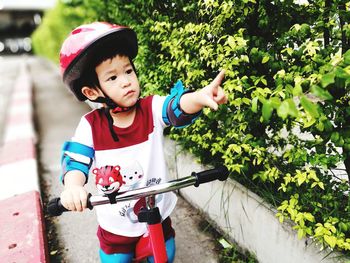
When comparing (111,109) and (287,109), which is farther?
(111,109)

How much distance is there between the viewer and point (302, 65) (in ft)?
6.19

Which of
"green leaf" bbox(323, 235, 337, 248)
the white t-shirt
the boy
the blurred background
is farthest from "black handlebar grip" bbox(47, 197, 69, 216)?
the blurred background

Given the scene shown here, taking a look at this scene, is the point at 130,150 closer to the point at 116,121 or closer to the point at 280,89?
the point at 116,121

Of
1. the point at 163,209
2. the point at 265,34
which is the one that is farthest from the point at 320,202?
the point at 265,34

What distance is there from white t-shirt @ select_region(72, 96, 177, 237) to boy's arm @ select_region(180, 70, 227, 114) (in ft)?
1.08

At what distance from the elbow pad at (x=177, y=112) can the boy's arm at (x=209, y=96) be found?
0.07m

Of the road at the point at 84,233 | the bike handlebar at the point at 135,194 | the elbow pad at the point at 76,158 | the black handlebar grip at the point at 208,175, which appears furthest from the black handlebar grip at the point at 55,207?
the road at the point at 84,233

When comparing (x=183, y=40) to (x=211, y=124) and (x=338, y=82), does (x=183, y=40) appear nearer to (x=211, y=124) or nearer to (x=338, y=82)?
(x=211, y=124)

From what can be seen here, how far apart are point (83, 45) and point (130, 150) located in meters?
0.60

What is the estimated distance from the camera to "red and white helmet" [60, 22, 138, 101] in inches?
66.0

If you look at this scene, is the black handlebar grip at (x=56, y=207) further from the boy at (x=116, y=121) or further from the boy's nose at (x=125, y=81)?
the boy's nose at (x=125, y=81)

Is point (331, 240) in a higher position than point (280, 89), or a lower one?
lower

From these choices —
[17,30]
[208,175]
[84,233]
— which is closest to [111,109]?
[208,175]

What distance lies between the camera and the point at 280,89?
4.69 ft
